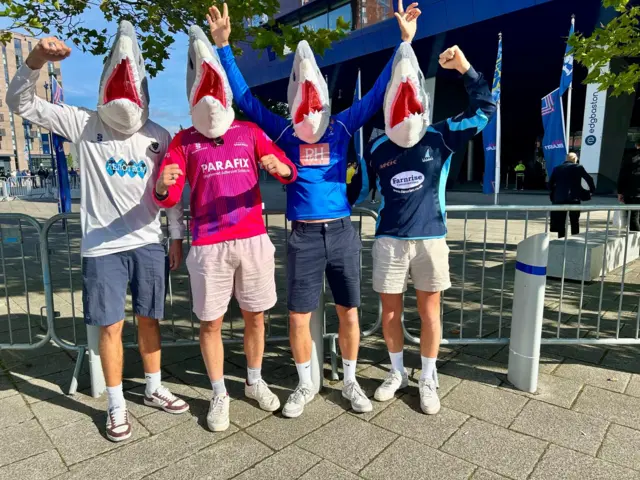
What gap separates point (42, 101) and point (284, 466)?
2.52 meters

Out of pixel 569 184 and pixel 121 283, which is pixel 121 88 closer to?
pixel 121 283

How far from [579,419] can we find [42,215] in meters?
16.9

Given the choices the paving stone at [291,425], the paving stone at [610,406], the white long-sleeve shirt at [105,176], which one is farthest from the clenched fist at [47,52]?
the paving stone at [610,406]

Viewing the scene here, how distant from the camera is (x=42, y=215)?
15.5 m

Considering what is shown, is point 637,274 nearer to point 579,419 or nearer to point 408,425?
point 579,419

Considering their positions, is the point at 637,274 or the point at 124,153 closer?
the point at 124,153

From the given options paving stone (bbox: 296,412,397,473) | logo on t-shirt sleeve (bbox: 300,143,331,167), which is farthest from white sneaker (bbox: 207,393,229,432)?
logo on t-shirt sleeve (bbox: 300,143,331,167)

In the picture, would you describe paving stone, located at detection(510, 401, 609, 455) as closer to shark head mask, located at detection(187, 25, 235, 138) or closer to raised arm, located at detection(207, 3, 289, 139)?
raised arm, located at detection(207, 3, 289, 139)

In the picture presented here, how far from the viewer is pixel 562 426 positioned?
9.19 ft

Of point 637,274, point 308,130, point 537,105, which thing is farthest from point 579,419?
point 537,105

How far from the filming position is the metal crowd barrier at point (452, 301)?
369cm

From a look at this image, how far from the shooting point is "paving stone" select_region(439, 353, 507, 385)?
3.47m

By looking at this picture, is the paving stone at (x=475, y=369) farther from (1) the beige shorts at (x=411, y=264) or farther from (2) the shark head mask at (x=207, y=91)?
(2) the shark head mask at (x=207, y=91)

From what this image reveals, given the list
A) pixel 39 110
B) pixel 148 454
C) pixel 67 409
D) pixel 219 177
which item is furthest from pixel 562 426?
pixel 39 110
